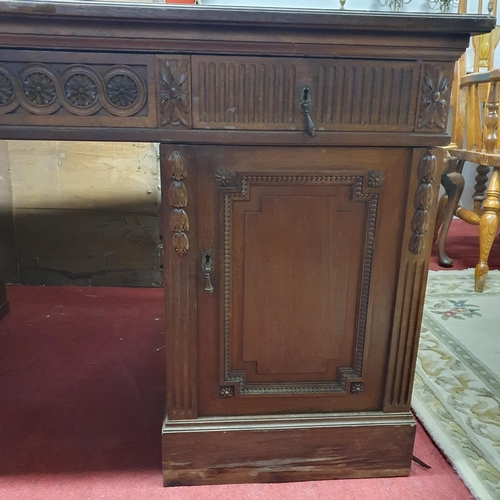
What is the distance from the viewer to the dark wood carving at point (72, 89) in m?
0.80

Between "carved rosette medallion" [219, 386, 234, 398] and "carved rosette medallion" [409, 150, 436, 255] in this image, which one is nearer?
"carved rosette medallion" [409, 150, 436, 255]

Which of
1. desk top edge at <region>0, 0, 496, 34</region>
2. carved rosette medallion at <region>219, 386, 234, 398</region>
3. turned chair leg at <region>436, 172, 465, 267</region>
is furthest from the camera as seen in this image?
turned chair leg at <region>436, 172, 465, 267</region>

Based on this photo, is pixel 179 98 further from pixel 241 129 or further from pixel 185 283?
pixel 185 283

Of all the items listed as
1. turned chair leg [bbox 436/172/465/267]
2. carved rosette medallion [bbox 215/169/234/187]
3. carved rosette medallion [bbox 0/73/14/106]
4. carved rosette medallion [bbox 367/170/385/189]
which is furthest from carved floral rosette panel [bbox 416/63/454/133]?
turned chair leg [bbox 436/172/465/267]

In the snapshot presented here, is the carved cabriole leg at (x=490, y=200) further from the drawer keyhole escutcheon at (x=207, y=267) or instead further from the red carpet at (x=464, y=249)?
the drawer keyhole escutcheon at (x=207, y=267)

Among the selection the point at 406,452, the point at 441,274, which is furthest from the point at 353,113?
the point at 441,274

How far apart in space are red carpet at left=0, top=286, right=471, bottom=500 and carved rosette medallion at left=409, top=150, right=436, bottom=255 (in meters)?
0.51

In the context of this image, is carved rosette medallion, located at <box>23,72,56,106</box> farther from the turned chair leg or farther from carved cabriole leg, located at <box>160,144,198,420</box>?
the turned chair leg

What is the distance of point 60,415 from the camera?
123 cm

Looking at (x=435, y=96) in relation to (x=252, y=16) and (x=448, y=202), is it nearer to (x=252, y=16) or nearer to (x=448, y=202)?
(x=252, y=16)

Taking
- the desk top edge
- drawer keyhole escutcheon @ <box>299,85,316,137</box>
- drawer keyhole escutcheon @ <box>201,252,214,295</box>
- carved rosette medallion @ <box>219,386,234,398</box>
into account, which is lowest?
carved rosette medallion @ <box>219,386,234,398</box>

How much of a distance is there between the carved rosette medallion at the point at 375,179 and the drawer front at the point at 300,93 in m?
0.08

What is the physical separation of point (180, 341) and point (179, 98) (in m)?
0.46

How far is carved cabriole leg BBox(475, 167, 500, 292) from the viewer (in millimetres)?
1973
